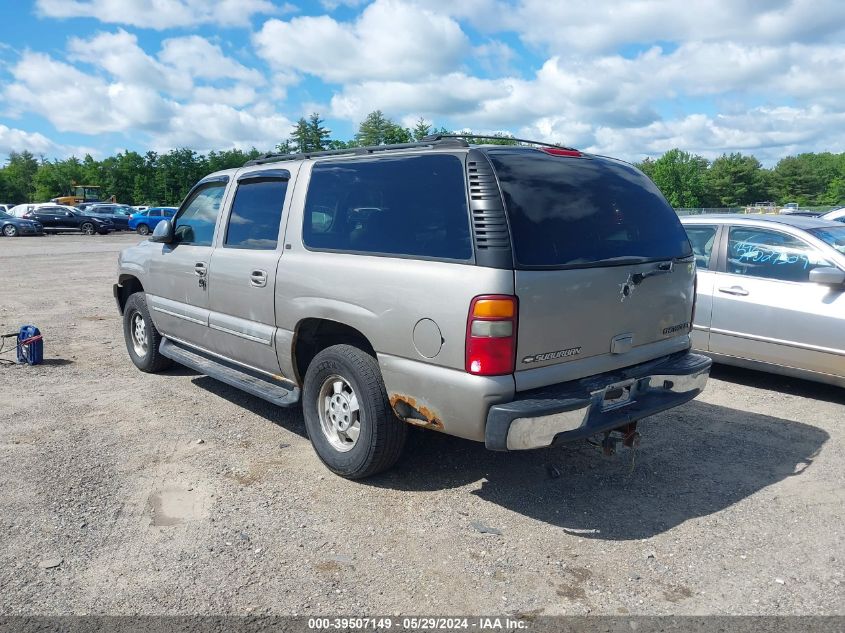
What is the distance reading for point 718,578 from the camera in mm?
3166

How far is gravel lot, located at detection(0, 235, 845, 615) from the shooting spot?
304 centimetres

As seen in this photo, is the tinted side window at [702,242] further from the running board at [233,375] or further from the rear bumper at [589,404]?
the running board at [233,375]

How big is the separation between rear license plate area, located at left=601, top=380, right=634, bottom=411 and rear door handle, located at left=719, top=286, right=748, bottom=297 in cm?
301

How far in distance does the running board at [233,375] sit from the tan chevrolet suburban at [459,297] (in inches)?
1.0

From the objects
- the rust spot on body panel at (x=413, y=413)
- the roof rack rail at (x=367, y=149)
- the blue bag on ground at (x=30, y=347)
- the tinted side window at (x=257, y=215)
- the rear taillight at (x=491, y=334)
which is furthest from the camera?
the blue bag on ground at (x=30, y=347)

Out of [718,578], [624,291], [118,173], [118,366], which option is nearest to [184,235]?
[118,366]

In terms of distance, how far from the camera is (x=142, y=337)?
679 centimetres

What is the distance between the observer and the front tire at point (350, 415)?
152 inches

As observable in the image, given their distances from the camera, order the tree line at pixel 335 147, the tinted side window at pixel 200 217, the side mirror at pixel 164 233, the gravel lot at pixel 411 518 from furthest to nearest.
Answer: the tree line at pixel 335 147 < the side mirror at pixel 164 233 < the tinted side window at pixel 200 217 < the gravel lot at pixel 411 518

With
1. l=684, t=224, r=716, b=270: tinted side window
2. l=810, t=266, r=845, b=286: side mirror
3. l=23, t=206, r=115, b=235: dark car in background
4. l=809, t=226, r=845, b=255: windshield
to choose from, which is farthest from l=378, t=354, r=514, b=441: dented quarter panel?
l=23, t=206, r=115, b=235: dark car in background

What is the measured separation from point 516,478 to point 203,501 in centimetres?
196

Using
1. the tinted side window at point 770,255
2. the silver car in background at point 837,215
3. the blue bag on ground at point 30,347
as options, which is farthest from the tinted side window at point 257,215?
the silver car in background at point 837,215

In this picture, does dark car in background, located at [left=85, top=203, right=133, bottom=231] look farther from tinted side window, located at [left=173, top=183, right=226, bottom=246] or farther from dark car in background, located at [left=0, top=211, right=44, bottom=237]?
tinted side window, located at [left=173, top=183, right=226, bottom=246]

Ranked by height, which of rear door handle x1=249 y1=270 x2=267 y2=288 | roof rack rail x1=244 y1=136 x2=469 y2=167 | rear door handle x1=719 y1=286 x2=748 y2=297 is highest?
roof rack rail x1=244 y1=136 x2=469 y2=167
